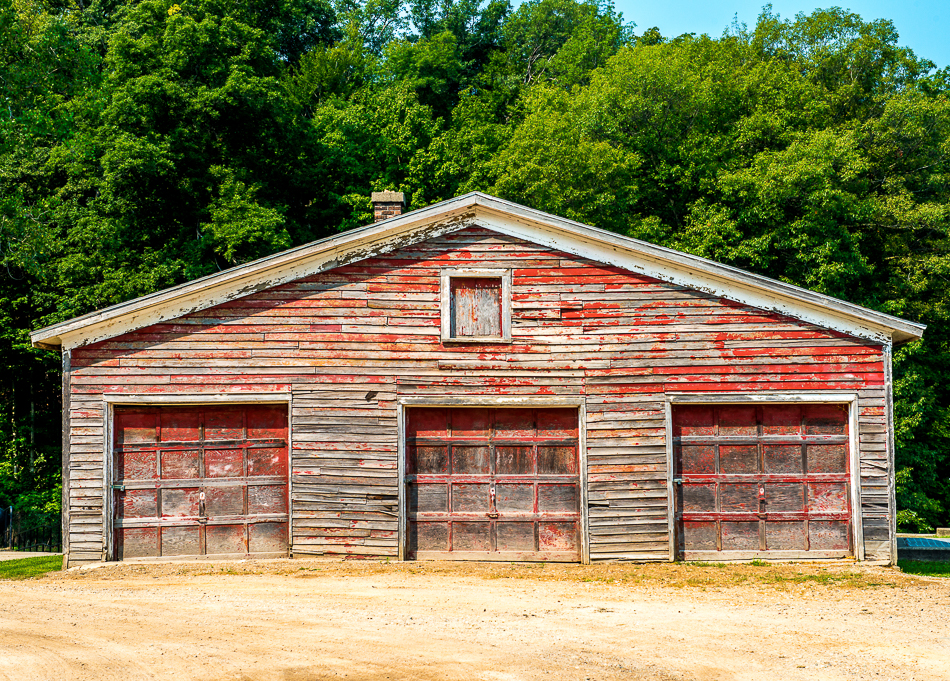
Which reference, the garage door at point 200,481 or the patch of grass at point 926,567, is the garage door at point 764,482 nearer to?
the patch of grass at point 926,567

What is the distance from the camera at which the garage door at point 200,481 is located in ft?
48.5

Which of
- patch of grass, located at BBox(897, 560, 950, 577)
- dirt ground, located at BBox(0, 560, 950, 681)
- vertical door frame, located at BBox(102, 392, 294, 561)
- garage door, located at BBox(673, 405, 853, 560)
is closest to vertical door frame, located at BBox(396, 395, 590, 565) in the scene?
dirt ground, located at BBox(0, 560, 950, 681)

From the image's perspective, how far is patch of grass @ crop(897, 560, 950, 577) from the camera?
1499cm

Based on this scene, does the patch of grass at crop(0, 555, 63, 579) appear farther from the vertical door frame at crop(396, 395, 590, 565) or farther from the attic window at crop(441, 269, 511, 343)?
the attic window at crop(441, 269, 511, 343)

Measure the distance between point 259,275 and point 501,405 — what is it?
4.11 meters

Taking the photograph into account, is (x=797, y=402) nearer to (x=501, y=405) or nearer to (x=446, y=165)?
(x=501, y=405)

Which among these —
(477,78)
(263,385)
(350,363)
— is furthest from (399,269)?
(477,78)

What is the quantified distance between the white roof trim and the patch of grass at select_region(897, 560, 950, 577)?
3.56 meters

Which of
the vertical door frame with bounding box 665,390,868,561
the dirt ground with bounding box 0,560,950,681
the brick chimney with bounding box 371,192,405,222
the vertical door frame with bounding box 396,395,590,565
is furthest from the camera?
the brick chimney with bounding box 371,192,405,222

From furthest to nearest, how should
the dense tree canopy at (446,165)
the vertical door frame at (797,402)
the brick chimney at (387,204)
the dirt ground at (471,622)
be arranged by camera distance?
the dense tree canopy at (446,165)
the brick chimney at (387,204)
the vertical door frame at (797,402)
the dirt ground at (471,622)

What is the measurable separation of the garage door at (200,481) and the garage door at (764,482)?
6.18 m

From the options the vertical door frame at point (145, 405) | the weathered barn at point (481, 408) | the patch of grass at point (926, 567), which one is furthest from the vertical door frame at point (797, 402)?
the vertical door frame at point (145, 405)

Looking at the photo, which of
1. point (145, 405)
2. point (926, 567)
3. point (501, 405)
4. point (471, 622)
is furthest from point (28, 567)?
point (926, 567)

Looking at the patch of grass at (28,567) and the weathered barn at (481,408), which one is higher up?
the weathered barn at (481,408)
